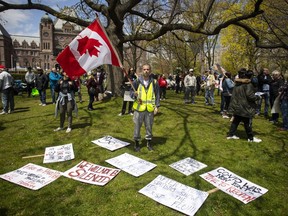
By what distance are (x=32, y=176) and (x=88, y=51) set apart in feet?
11.0

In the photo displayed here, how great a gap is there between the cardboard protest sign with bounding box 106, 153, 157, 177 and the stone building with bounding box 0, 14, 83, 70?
326 feet

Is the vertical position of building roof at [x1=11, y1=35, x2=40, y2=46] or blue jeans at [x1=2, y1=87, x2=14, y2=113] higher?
building roof at [x1=11, y1=35, x2=40, y2=46]

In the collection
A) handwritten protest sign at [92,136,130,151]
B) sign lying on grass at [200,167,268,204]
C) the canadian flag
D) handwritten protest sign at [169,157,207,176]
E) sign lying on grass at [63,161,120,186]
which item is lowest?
sign lying on grass at [63,161,120,186]

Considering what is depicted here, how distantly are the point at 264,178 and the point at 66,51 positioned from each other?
5817mm

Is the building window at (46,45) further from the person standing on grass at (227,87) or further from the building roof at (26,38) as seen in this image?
the person standing on grass at (227,87)

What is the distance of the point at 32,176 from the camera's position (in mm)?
5000

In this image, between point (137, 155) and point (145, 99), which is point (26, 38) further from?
point (137, 155)

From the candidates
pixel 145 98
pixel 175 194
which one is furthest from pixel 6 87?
pixel 175 194

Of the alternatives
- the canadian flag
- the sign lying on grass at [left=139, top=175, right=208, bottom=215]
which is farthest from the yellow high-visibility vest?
the sign lying on grass at [left=139, top=175, right=208, bottom=215]

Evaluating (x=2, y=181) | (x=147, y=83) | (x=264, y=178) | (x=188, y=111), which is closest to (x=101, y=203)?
(x=2, y=181)

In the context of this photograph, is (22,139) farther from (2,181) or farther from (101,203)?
(101,203)

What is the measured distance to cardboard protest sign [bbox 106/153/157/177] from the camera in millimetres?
5246

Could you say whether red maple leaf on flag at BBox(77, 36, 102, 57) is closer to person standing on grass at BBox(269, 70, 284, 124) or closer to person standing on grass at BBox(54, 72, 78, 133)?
person standing on grass at BBox(54, 72, 78, 133)

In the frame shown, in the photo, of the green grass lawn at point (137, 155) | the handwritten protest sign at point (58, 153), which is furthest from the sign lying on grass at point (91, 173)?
the handwritten protest sign at point (58, 153)
